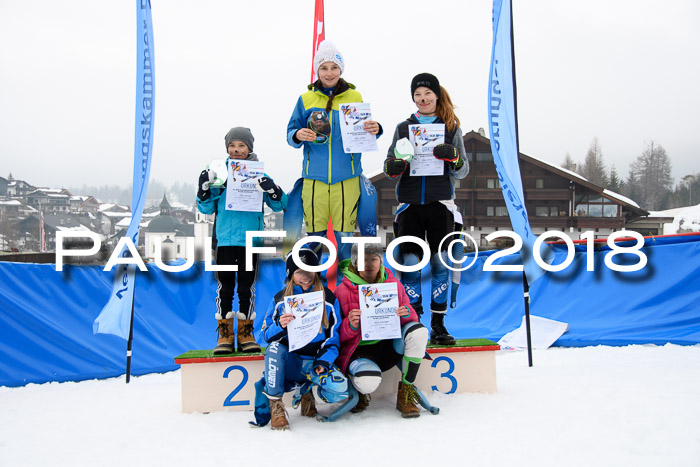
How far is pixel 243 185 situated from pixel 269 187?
0.56ft

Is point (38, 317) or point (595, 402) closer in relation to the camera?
point (595, 402)

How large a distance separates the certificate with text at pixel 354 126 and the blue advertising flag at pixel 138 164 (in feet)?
5.98

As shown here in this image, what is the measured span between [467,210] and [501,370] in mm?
17141

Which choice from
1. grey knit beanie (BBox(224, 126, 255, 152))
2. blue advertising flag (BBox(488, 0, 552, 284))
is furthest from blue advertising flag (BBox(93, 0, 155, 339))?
blue advertising flag (BBox(488, 0, 552, 284))

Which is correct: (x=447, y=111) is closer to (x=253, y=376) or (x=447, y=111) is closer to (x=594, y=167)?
(x=253, y=376)

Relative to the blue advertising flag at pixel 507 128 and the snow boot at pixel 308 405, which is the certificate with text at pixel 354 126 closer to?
the blue advertising flag at pixel 507 128

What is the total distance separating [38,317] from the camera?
452cm

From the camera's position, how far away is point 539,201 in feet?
67.9

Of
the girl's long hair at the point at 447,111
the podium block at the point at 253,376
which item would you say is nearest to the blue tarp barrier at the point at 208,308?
the podium block at the point at 253,376

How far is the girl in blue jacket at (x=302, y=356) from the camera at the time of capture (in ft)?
9.50

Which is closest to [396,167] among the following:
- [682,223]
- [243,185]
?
[243,185]

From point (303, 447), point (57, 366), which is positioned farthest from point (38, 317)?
point (303, 447)

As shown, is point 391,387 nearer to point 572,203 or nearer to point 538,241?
point 538,241

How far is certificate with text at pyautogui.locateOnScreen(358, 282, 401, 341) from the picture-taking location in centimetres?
295
